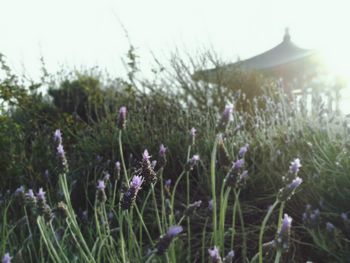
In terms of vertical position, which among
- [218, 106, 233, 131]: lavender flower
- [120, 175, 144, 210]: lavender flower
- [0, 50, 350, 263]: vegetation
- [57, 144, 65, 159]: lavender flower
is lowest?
[0, 50, 350, 263]: vegetation

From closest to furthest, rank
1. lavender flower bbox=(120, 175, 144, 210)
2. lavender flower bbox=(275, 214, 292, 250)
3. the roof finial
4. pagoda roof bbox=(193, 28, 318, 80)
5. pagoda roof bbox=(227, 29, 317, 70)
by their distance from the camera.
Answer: lavender flower bbox=(275, 214, 292, 250) → lavender flower bbox=(120, 175, 144, 210) → pagoda roof bbox=(193, 28, 318, 80) → pagoda roof bbox=(227, 29, 317, 70) → the roof finial

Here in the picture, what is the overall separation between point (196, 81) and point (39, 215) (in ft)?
20.0

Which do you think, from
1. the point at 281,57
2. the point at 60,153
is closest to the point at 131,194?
the point at 60,153

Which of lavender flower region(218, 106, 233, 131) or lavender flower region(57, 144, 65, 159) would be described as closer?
lavender flower region(218, 106, 233, 131)

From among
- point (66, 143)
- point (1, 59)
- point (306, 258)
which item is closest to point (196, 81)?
point (66, 143)

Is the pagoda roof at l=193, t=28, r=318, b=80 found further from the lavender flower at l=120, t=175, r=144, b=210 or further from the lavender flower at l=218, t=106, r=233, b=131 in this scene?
the lavender flower at l=120, t=175, r=144, b=210

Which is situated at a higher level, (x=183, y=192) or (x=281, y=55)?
(x=281, y=55)

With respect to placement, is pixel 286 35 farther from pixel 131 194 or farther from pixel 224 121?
pixel 131 194

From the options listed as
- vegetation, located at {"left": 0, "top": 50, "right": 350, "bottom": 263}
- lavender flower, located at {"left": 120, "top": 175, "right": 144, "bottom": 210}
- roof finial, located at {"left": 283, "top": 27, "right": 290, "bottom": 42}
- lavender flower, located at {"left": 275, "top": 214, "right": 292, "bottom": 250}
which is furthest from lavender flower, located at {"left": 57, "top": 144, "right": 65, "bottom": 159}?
roof finial, located at {"left": 283, "top": 27, "right": 290, "bottom": 42}

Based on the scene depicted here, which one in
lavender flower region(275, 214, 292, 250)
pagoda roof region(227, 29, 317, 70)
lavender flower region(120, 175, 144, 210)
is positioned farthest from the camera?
pagoda roof region(227, 29, 317, 70)

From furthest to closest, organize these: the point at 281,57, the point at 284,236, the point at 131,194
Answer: the point at 281,57 → the point at 131,194 → the point at 284,236

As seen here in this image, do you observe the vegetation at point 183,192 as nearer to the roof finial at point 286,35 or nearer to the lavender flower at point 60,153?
the lavender flower at point 60,153

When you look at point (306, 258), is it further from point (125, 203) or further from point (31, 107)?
point (31, 107)

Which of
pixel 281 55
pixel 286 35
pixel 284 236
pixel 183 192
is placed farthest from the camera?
pixel 286 35
